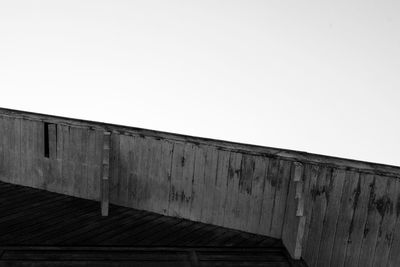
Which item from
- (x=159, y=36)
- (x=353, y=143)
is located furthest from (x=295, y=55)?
(x=159, y=36)

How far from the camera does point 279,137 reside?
7.98 meters

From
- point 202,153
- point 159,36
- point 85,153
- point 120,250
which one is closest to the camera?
point 120,250

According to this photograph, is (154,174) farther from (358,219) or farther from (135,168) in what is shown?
(358,219)

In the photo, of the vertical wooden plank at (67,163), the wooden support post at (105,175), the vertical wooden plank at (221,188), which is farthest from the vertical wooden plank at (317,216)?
the vertical wooden plank at (67,163)

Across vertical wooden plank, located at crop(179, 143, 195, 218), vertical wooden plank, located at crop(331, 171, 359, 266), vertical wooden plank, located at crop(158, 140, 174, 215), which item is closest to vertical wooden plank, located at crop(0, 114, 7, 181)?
vertical wooden plank, located at crop(158, 140, 174, 215)

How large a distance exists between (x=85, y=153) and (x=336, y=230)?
13.6 feet

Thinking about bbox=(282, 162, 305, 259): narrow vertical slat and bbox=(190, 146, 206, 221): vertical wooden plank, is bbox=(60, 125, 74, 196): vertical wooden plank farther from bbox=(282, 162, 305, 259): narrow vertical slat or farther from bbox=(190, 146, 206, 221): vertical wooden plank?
bbox=(282, 162, 305, 259): narrow vertical slat

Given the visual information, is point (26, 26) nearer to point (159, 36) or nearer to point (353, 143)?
point (159, 36)

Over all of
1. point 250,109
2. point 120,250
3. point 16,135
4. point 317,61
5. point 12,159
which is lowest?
point 120,250

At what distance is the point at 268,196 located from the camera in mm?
5410

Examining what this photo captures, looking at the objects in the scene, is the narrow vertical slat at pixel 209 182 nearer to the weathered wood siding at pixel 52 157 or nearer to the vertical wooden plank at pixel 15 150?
the weathered wood siding at pixel 52 157

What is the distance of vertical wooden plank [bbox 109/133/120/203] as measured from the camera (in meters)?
6.01

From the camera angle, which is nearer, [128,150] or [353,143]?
[128,150]

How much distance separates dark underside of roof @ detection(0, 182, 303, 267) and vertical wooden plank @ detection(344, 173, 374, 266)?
3.15ft
